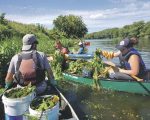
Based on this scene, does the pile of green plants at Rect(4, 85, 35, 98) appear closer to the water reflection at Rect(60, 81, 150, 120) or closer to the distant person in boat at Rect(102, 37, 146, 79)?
the water reflection at Rect(60, 81, 150, 120)

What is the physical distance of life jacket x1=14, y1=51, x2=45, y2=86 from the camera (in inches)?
288

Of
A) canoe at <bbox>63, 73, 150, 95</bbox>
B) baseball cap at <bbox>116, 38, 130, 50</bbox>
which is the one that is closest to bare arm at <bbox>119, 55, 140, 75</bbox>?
baseball cap at <bbox>116, 38, 130, 50</bbox>

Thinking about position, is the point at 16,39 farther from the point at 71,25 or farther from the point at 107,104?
the point at 71,25

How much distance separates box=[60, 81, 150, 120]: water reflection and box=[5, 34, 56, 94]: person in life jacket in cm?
340

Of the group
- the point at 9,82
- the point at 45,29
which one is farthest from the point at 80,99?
the point at 45,29

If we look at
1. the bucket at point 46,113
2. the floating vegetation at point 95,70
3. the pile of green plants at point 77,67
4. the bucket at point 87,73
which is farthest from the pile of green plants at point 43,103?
the pile of green plants at point 77,67

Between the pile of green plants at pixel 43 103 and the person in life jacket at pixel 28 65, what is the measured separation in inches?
49.2

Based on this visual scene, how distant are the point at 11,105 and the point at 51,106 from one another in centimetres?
92

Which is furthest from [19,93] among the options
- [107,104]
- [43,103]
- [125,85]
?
[125,85]

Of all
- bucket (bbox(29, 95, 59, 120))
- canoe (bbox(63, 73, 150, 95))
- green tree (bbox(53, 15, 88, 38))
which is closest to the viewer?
bucket (bbox(29, 95, 59, 120))

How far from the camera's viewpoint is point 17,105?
6074 mm

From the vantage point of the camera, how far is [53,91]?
900cm

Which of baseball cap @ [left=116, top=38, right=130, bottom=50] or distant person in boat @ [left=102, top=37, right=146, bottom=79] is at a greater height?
baseball cap @ [left=116, top=38, right=130, bottom=50]

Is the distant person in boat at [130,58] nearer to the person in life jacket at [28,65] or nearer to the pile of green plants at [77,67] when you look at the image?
the pile of green plants at [77,67]
